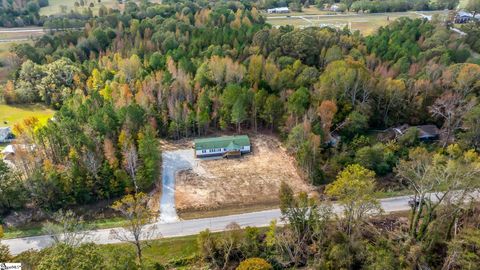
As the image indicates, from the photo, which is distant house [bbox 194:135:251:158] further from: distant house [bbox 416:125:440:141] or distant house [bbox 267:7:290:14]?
distant house [bbox 267:7:290:14]

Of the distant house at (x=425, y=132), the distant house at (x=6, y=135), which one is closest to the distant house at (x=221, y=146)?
the distant house at (x=425, y=132)

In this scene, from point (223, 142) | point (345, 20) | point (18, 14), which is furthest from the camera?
point (345, 20)

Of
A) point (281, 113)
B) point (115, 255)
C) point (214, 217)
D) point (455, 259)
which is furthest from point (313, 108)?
point (115, 255)

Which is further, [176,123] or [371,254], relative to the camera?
[176,123]

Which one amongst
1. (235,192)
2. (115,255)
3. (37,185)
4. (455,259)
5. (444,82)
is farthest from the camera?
(444,82)

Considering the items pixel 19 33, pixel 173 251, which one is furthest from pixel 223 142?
pixel 19 33

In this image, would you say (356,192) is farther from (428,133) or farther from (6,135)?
(6,135)

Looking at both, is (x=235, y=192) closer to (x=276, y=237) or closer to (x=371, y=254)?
(x=276, y=237)
